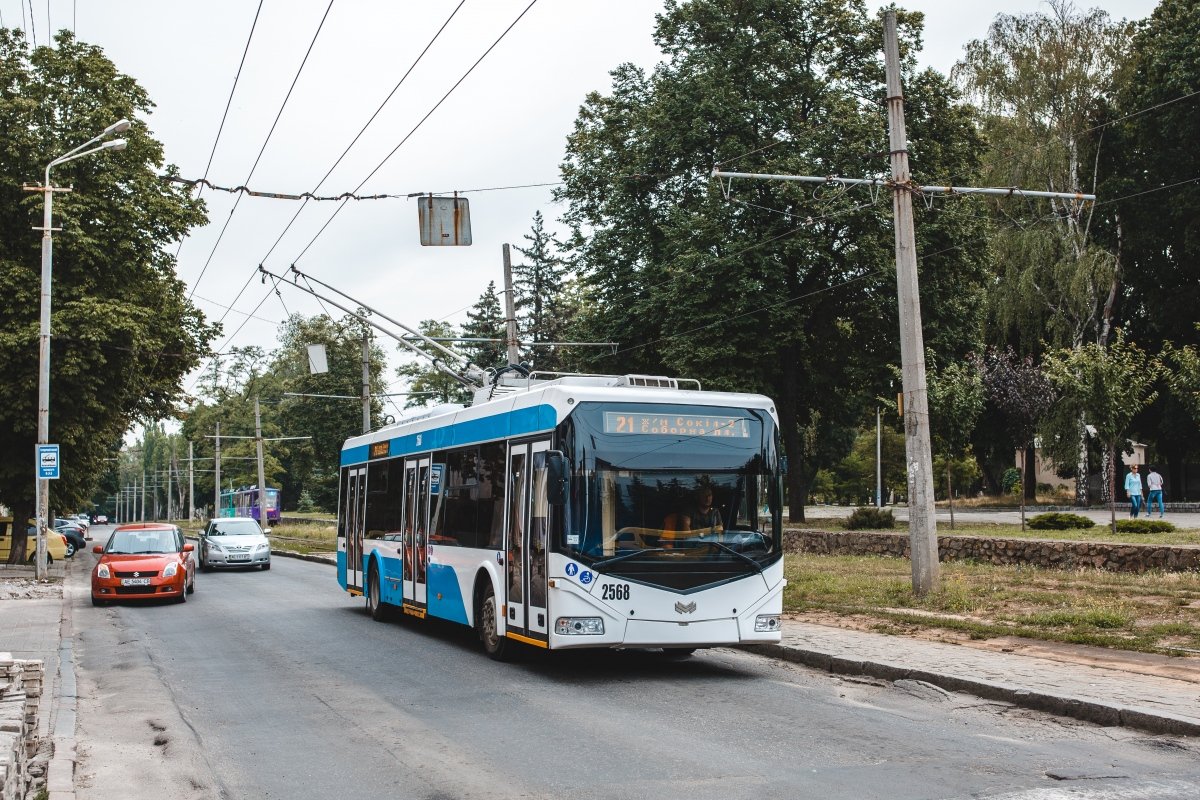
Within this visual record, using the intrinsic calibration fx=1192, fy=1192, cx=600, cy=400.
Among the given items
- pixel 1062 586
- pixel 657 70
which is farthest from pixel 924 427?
pixel 657 70

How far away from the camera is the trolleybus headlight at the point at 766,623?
11969 mm

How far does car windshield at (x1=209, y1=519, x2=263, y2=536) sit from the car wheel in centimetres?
A: 1593

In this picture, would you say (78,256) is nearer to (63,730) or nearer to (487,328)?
(63,730)

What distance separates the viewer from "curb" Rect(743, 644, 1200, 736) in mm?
8695

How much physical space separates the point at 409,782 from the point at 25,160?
31.2 meters

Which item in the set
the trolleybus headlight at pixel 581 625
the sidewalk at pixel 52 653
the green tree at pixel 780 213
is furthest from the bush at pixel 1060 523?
the sidewalk at pixel 52 653

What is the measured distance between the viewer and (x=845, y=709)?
388 inches

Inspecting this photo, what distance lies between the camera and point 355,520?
778 inches

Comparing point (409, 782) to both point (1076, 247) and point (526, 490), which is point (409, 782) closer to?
point (526, 490)

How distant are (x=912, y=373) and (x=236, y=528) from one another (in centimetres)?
2320

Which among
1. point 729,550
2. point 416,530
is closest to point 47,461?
point 416,530

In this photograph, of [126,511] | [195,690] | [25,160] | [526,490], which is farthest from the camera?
[126,511]

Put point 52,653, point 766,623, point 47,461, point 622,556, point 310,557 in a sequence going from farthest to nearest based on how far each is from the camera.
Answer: point 310,557
point 47,461
point 52,653
point 766,623
point 622,556

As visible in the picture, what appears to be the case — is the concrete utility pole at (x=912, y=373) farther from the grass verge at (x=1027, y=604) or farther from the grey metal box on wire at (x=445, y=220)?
the grey metal box on wire at (x=445, y=220)
